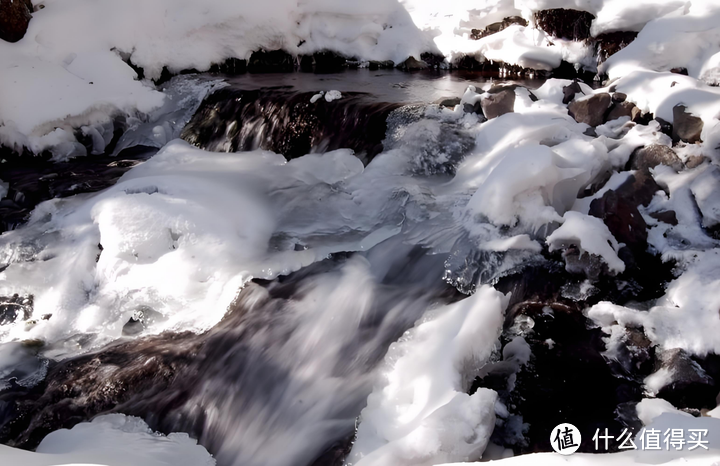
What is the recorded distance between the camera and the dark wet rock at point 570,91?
4073mm

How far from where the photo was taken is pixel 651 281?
108 inches

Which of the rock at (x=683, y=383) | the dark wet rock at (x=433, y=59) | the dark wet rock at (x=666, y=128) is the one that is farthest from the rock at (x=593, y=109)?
the dark wet rock at (x=433, y=59)

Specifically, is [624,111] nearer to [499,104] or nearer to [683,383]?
[499,104]

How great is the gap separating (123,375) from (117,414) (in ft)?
0.64

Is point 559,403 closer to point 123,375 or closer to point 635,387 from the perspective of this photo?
point 635,387

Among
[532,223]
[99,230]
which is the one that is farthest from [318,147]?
[532,223]

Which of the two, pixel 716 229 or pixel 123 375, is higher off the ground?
pixel 716 229

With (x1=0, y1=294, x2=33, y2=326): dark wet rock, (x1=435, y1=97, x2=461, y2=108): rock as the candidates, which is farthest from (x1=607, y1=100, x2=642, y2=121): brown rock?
(x1=0, y1=294, x2=33, y2=326): dark wet rock

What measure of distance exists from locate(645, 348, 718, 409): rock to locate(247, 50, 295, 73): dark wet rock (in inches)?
232

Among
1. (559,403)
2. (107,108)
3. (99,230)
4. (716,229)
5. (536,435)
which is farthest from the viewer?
(107,108)

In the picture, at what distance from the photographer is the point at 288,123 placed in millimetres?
4758

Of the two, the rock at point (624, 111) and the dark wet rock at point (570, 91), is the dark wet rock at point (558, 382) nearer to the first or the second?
the rock at point (624, 111)

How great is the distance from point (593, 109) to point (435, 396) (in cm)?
275

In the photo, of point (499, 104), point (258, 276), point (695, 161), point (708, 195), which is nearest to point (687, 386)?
point (708, 195)
